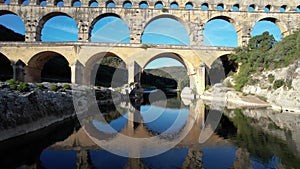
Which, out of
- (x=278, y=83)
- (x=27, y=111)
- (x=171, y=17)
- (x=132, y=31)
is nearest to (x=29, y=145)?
(x=27, y=111)

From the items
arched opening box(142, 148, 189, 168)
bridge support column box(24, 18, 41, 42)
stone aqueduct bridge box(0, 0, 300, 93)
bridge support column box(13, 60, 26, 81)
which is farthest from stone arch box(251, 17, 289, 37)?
bridge support column box(13, 60, 26, 81)

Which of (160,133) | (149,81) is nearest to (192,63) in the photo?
(160,133)

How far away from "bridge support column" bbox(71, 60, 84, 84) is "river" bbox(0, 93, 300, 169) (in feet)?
50.0

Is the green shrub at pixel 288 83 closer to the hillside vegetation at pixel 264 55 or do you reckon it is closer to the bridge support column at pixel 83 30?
the hillside vegetation at pixel 264 55

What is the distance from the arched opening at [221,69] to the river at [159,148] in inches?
788

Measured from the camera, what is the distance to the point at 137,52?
26422 millimetres

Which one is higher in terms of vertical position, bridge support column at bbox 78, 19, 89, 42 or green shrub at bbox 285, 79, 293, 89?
bridge support column at bbox 78, 19, 89, 42

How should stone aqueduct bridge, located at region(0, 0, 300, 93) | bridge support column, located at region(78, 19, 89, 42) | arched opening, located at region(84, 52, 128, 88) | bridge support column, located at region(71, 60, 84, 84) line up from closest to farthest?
1. bridge support column, located at region(71, 60, 84, 84)
2. stone aqueduct bridge, located at region(0, 0, 300, 93)
3. arched opening, located at region(84, 52, 128, 88)
4. bridge support column, located at region(78, 19, 89, 42)

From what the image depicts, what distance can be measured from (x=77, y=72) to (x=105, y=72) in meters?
27.0

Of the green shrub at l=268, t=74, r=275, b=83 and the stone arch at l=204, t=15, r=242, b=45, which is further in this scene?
the stone arch at l=204, t=15, r=242, b=45

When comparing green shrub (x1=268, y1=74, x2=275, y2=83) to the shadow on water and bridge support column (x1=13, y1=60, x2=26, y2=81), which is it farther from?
bridge support column (x1=13, y1=60, x2=26, y2=81)

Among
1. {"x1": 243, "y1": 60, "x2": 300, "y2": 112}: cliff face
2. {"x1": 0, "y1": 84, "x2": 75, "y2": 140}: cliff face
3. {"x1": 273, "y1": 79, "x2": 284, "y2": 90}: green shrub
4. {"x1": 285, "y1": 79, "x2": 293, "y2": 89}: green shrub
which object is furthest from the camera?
{"x1": 273, "y1": 79, "x2": 284, "y2": 90}: green shrub

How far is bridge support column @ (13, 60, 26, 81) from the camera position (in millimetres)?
24328

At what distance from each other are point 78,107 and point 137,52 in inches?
558
